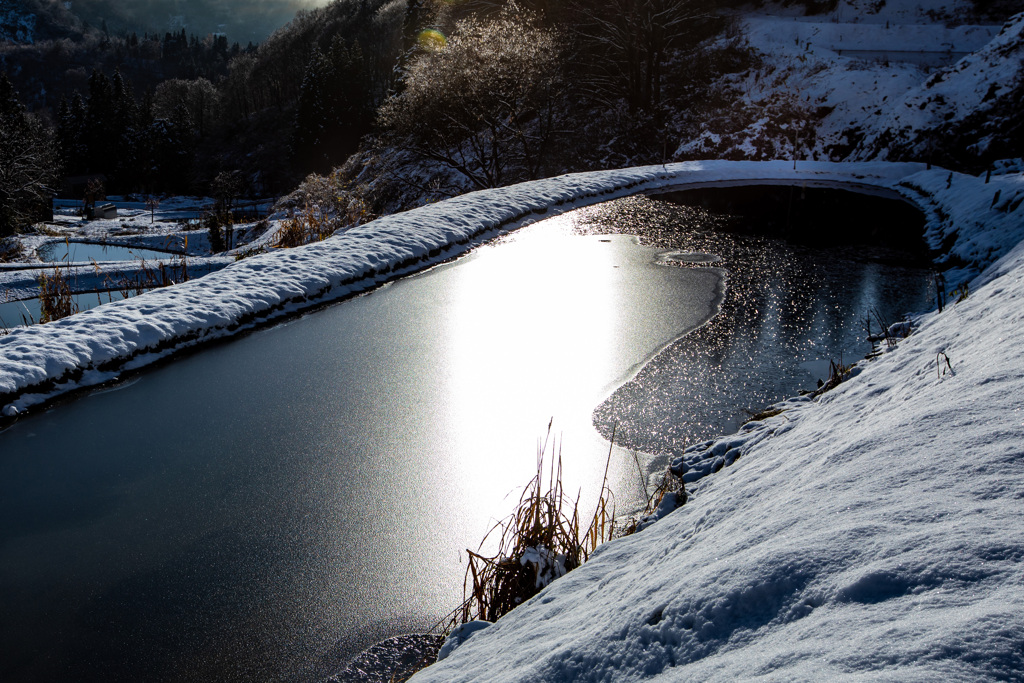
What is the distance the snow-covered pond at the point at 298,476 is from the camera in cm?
351

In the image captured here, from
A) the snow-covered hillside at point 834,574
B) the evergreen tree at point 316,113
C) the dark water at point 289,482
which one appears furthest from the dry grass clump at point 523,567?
the evergreen tree at point 316,113

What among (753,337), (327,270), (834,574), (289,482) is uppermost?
(327,270)

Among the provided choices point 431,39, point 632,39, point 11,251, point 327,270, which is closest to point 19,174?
point 11,251

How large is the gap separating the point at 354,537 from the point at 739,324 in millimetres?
5304

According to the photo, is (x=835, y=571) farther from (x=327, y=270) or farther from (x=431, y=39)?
(x=431, y=39)

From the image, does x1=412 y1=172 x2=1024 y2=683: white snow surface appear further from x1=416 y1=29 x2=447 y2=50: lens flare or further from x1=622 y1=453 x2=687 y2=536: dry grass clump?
x1=416 y1=29 x2=447 y2=50: lens flare

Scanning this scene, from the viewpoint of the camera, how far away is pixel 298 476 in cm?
488

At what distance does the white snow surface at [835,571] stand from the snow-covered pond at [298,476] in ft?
3.58

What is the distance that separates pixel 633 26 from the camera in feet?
94.8

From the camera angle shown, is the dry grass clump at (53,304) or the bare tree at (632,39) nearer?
the dry grass clump at (53,304)

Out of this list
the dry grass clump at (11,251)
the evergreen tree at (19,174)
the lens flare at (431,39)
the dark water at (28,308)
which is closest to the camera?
the dark water at (28,308)

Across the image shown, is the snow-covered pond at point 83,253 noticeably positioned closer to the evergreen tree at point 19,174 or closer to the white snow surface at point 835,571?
the evergreen tree at point 19,174

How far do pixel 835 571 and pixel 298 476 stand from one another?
12.7ft

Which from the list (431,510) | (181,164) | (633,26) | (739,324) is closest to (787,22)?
(633,26)
